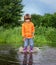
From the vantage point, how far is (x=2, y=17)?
52.0 metres

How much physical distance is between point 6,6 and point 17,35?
81.7 ft

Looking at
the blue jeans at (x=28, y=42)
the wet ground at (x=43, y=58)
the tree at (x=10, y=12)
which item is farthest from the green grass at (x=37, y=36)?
the tree at (x=10, y=12)

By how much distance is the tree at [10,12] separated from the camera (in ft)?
172

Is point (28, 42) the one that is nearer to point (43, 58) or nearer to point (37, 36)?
point (43, 58)

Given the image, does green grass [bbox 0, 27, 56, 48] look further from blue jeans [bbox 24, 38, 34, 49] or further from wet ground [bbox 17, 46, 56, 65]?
wet ground [bbox 17, 46, 56, 65]

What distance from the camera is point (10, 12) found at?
53.8m

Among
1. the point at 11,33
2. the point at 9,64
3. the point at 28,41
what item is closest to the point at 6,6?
the point at 11,33

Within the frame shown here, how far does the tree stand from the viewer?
52.5 metres

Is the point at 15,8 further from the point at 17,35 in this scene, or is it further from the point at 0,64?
the point at 0,64

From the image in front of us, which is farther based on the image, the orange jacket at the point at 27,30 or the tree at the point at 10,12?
the tree at the point at 10,12

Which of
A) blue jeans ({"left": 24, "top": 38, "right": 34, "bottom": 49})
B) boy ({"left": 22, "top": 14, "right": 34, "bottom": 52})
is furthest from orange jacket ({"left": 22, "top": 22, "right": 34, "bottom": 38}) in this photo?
blue jeans ({"left": 24, "top": 38, "right": 34, "bottom": 49})

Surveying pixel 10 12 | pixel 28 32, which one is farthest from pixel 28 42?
pixel 10 12

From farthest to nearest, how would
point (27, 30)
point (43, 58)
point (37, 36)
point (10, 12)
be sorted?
point (10, 12) → point (37, 36) → point (27, 30) → point (43, 58)

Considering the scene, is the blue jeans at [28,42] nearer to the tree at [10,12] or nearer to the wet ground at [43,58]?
the wet ground at [43,58]
